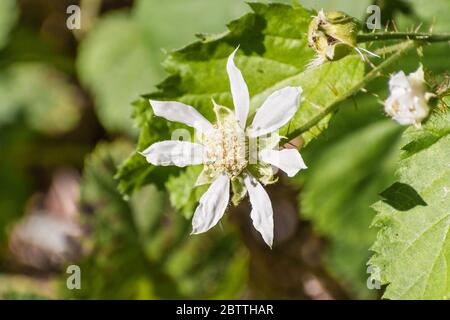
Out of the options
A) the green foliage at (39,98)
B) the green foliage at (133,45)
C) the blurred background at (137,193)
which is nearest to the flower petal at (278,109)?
the blurred background at (137,193)

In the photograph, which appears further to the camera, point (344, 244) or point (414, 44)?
point (344, 244)

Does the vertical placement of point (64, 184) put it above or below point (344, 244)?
above

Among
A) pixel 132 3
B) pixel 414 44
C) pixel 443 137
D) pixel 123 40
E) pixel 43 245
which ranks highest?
pixel 132 3

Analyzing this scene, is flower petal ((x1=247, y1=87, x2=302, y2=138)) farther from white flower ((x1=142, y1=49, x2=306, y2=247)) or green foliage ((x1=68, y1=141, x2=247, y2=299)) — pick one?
green foliage ((x1=68, y1=141, x2=247, y2=299))

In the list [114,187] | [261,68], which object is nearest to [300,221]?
[114,187]

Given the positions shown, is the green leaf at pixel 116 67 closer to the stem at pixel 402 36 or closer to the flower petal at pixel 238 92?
the flower petal at pixel 238 92

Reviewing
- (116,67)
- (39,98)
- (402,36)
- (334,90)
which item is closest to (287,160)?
(334,90)

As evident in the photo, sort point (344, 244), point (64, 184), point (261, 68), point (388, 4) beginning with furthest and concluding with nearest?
point (64, 184), point (344, 244), point (388, 4), point (261, 68)

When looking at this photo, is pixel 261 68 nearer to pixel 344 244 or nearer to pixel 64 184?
→ pixel 344 244
